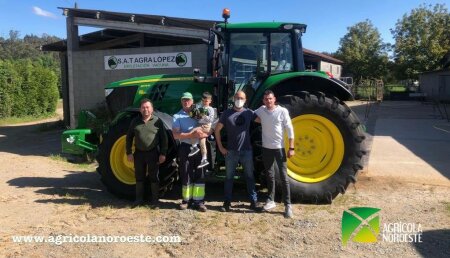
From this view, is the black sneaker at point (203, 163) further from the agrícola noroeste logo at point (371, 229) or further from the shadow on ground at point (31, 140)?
the shadow on ground at point (31, 140)

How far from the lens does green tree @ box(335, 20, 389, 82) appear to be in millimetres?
41219

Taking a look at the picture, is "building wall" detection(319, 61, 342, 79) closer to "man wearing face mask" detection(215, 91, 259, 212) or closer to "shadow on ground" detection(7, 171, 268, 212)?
"shadow on ground" detection(7, 171, 268, 212)

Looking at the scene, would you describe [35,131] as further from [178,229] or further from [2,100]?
[178,229]

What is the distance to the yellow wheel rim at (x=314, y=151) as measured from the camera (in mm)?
5633

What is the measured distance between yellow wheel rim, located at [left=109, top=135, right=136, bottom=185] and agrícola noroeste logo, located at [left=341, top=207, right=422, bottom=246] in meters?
2.93

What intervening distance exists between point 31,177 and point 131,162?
97.9 inches

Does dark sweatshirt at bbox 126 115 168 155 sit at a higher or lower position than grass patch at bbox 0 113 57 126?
higher

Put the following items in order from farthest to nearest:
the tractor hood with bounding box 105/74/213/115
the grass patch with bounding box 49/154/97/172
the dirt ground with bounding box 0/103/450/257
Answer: the grass patch with bounding box 49/154/97/172
the tractor hood with bounding box 105/74/213/115
the dirt ground with bounding box 0/103/450/257

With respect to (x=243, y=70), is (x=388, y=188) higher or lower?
lower

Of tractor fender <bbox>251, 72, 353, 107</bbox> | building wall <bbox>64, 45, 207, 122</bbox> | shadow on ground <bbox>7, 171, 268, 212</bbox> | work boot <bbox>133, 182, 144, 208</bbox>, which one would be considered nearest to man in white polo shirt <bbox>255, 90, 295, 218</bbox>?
tractor fender <bbox>251, 72, 353, 107</bbox>

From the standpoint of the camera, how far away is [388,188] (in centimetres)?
643

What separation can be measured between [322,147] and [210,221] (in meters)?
1.86

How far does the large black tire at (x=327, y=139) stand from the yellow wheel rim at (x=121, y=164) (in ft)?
6.86

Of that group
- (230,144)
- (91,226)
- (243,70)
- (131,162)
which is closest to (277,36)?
(243,70)
